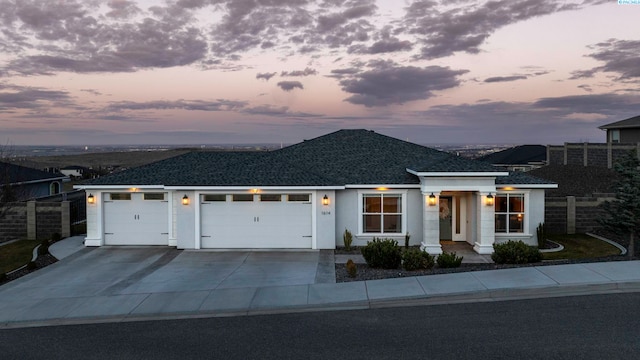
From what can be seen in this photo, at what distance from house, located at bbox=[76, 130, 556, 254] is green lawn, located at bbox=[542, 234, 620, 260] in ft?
5.55

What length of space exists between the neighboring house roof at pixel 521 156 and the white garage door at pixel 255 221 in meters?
40.2

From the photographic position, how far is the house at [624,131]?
145ft

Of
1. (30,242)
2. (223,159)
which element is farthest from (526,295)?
(30,242)

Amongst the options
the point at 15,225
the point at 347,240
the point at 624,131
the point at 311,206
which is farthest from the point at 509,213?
the point at 624,131

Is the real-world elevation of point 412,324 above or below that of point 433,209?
below

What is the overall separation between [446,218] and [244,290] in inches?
451

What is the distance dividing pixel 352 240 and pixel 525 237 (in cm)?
711

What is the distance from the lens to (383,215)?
67.8 ft

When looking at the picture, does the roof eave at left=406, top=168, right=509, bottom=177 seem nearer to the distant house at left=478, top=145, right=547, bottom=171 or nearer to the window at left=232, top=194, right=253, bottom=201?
the window at left=232, top=194, right=253, bottom=201

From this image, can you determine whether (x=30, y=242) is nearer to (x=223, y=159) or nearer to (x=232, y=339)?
(x=223, y=159)

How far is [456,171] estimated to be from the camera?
62.6ft

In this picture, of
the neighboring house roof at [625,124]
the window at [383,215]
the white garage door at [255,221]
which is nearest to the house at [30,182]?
the white garage door at [255,221]

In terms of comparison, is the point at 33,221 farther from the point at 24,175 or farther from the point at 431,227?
the point at 431,227

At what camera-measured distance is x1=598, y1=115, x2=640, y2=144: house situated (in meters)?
44.3
